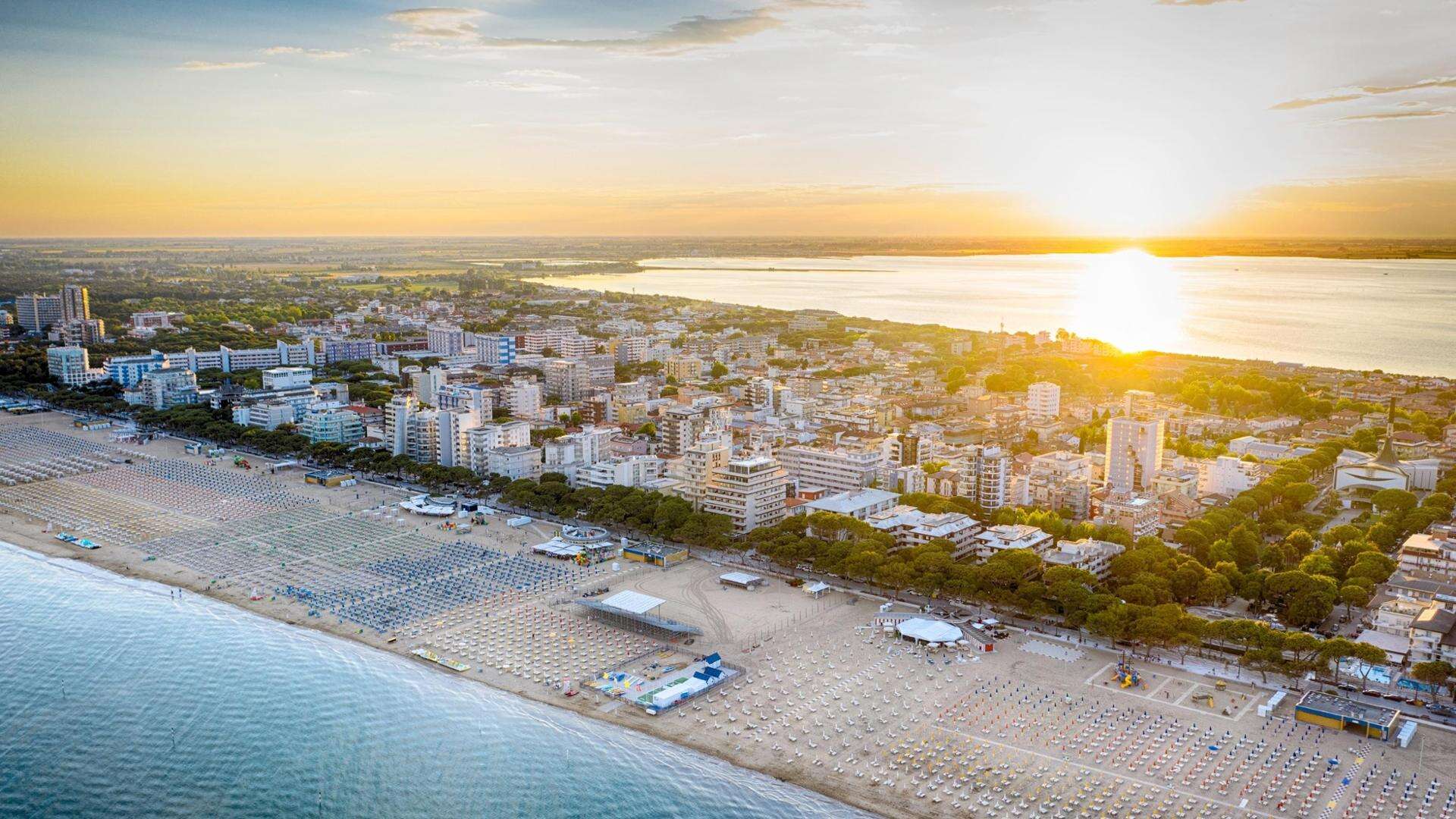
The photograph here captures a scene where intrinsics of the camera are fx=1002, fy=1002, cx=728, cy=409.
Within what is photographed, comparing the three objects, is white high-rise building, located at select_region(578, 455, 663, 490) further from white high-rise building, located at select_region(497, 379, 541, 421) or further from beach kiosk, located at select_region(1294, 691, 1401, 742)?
beach kiosk, located at select_region(1294, 691, 1401, 742)

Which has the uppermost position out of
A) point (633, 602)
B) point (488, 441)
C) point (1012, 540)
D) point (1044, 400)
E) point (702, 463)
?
point (702, 463)

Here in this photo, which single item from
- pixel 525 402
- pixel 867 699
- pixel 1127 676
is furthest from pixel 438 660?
pixel 525 402

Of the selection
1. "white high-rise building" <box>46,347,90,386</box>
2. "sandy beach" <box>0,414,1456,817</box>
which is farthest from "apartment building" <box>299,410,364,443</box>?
"white high-rise building" <box>46,347,90,386</box>

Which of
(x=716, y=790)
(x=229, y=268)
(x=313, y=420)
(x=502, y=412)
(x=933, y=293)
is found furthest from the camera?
(x=229, y=268)

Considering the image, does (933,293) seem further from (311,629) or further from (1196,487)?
(311,629)

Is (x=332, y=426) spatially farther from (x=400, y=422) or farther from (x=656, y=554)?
(x=656, y=554)


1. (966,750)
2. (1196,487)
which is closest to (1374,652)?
(966,750)
